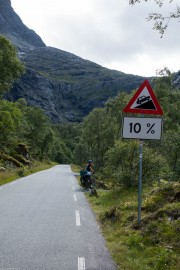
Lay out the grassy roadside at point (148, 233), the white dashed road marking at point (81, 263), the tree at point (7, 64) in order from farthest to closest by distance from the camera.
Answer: the tree at point (7, 64), the grassy roadside at point (148, 233), the white dashed road marking at point (81, 263)

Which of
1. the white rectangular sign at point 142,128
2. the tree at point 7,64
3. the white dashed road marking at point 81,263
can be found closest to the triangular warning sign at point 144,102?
the white rectangular sign at point 142,128

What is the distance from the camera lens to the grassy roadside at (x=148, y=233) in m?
6.50

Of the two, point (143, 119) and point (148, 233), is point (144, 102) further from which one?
point (148, 233)

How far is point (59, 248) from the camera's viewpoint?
767cm

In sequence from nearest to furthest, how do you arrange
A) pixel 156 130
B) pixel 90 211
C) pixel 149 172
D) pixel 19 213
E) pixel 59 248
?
1. pixel 59 248
2. pixel 156 130
3. pixel 19 213
4. pixel 90 211
5. pixel 149 172

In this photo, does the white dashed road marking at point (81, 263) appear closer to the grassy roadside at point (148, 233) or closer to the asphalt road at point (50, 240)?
the asphalt road at point (50, 240)

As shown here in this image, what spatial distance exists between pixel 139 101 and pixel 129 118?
0.48 m

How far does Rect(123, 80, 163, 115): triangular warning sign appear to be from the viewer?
8.61m

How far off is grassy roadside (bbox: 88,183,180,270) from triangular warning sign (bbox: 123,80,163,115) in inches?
99.3

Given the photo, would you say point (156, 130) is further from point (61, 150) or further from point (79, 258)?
point (61, 150)

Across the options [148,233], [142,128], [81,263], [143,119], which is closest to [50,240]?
[81,263]

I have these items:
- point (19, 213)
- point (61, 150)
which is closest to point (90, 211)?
point (19, 213)

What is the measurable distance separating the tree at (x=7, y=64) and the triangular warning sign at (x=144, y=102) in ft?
82.0

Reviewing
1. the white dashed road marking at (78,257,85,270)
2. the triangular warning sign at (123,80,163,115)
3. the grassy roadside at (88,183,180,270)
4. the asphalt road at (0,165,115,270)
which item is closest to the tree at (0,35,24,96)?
the asphalt road at (0,165,115,270)
